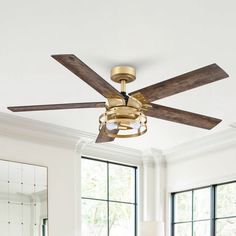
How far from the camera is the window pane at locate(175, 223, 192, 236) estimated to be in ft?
17.2

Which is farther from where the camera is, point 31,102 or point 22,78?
point 31,102

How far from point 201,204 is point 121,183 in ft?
3.49

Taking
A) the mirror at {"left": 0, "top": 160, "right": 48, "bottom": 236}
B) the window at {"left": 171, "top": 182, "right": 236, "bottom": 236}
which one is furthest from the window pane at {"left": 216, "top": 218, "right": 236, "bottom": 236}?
the mirror at {"left": 0, "top": 160, "right": 48, "bottom": 236}

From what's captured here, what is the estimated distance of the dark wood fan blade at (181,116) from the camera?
119 inches

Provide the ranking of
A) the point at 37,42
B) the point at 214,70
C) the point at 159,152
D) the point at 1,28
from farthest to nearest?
the point at 159,152, the point at 37,42, the point at 1,28, the point at 214,70

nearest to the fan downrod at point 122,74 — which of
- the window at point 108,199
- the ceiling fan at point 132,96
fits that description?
the ceiling fan at point 132,96

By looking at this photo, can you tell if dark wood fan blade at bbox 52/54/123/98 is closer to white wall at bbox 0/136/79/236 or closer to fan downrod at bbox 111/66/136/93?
fan downrod at bbox 111/66/136/93

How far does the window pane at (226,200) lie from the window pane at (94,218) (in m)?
1.37

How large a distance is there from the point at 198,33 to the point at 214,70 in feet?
1.12

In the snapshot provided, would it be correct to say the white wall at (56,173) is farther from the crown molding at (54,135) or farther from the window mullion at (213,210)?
the window mullion at (213,210)

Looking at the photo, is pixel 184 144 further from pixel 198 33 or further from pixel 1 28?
pixel 1 28

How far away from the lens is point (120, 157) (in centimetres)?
552

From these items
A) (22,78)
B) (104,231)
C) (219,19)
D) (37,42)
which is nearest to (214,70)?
(219,19)

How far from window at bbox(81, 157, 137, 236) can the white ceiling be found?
5.61 ft
